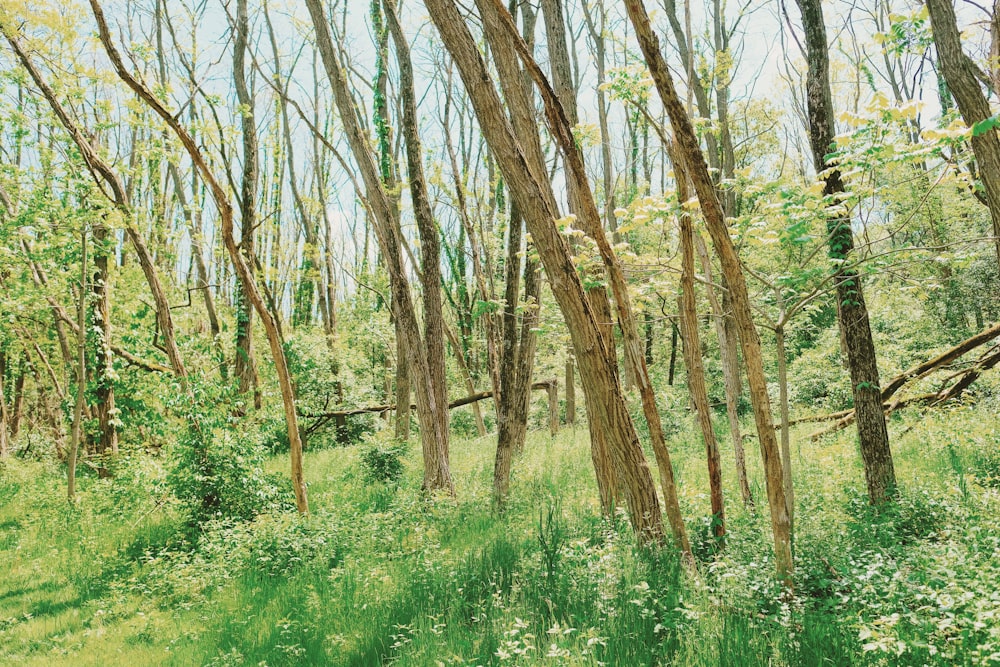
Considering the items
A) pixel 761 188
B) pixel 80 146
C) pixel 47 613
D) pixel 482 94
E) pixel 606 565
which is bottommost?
pixel 47 613

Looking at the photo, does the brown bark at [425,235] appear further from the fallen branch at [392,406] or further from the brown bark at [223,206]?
the fallen branch at [392,406]

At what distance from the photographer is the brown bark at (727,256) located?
131 inches

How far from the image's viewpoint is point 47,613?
17.8 feet

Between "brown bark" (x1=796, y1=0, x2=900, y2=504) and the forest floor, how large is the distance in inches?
14.8

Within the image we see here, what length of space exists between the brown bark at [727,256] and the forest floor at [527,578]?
486 mm

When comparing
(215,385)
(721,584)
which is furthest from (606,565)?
(215,385)

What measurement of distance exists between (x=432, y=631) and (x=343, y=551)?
8.61 ft

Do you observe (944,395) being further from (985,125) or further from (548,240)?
(548,240)

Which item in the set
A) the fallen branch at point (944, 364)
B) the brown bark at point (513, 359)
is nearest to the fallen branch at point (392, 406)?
the brown bark at point (513, 359)

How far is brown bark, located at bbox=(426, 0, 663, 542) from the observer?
348 centimetres

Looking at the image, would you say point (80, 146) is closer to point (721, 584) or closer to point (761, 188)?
point (761, 188)

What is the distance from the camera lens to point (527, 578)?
3.81 m

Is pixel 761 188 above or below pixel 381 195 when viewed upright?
below

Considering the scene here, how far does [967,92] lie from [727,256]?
2852 mm
